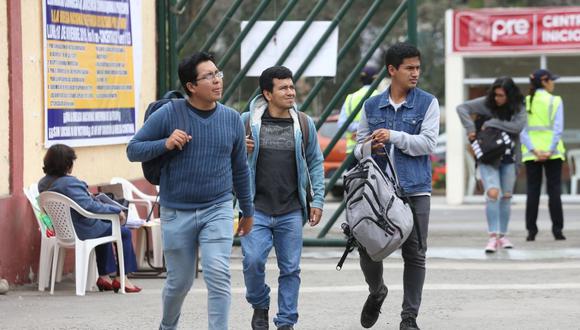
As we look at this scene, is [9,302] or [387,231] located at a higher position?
[387,231]

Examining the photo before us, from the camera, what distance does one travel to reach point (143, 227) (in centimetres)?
1163

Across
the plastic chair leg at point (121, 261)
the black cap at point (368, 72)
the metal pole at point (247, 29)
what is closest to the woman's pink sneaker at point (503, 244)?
the black cap at point (368, 72)

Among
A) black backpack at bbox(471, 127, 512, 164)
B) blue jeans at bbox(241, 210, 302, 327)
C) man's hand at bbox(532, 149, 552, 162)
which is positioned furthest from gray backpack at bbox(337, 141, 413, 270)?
man's hand at bbox(532, 149, 552, 162)

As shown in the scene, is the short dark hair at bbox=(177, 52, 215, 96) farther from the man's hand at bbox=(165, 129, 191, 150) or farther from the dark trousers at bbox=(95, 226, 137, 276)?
the dark trousers at bbox=(95, 226, 137, 276)

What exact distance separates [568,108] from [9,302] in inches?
545

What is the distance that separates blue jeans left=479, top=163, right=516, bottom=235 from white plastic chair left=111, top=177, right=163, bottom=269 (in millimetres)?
3256

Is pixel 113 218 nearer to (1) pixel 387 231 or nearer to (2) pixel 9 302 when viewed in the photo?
(2) pixel 9 302

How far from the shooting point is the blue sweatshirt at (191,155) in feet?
22.5

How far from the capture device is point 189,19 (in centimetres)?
2245

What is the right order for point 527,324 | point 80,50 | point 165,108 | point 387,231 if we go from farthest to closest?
1. point 80,50
2. point 527,324
3. point 387,231
4. point 165,108

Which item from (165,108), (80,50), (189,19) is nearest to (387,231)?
(165,108)

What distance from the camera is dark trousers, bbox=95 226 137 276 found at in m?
10.4

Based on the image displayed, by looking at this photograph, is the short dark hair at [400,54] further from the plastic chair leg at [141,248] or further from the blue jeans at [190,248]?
the plastic chair leg at [141,248]

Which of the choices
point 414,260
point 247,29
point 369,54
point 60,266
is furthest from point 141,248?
point 414,260
